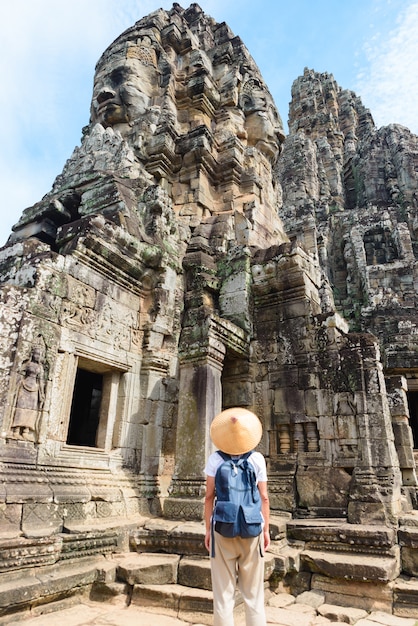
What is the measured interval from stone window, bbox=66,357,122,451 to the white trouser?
147 inches

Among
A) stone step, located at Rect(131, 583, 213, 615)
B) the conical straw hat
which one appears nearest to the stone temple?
stone step, located at Rect(131, 583, 213, 615)

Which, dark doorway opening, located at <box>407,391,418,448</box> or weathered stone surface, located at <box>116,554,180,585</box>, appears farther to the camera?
dark doorway opening, located at <box>407,391,418,448</box>

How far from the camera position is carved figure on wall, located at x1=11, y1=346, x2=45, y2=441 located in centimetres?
489

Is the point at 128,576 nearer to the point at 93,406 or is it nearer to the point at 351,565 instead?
the point at 351,565

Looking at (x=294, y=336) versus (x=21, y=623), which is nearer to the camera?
(x=21, y=623)

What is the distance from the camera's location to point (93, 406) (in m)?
8.62

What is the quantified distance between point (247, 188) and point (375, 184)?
27946mm

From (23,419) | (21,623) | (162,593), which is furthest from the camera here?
(23,419)

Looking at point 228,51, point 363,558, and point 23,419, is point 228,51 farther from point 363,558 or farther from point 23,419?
point 363,558

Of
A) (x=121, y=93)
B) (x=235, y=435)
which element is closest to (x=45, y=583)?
(x=235, y=435)

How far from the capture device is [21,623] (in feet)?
12.5

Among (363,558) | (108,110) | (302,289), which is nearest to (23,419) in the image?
(363,558)

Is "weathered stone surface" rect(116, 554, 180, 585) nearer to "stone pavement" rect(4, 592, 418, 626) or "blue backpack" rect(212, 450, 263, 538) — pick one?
"stone pavement" rect(4, 592, 418, 626)

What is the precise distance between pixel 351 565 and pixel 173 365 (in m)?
4.10
